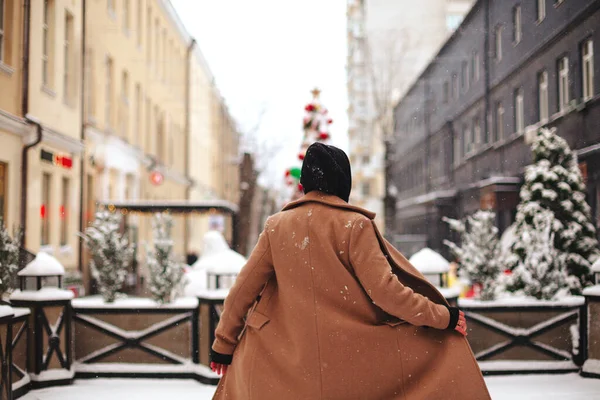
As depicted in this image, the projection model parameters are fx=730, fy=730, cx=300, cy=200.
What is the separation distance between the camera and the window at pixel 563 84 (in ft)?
45.1

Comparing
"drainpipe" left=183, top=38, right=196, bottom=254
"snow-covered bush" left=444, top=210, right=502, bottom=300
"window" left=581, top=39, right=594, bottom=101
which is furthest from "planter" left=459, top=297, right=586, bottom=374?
"drainpipe" left=183, top=38, right=196, bottom=254

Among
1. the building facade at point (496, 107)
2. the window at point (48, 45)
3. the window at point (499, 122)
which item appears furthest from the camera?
the window at point (499, 122)

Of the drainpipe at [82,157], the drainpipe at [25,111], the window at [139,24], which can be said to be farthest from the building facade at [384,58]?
the drainpipe at [25,111]

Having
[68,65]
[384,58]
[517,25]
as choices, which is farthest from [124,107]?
[384,58]

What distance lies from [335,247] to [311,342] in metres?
0.47

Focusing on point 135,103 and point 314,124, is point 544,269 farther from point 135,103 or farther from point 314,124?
point 135,103

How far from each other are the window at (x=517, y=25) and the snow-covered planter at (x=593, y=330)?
A: 21.0 ft

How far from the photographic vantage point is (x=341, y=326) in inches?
138

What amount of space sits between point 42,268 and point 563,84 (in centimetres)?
1160

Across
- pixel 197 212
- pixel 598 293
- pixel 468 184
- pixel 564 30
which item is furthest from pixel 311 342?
pixel 468 184

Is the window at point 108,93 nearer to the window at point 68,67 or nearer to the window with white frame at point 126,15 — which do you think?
the window with white frame at point 126,15

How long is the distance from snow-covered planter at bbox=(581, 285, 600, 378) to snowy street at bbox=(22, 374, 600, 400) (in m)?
0.13

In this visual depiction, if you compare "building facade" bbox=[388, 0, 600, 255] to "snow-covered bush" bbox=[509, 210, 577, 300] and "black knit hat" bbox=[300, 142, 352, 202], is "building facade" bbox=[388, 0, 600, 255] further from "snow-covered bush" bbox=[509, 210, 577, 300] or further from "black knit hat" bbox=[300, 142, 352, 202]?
"black knit hat" bbox=[300, 142, 352, 202]

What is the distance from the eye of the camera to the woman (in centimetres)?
348
